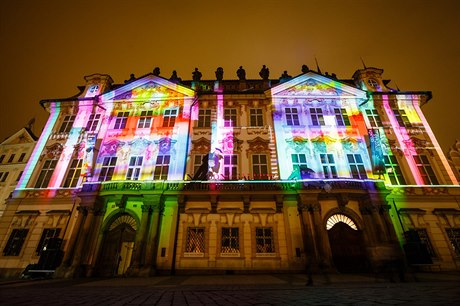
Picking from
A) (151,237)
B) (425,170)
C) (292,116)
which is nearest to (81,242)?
(151,237)

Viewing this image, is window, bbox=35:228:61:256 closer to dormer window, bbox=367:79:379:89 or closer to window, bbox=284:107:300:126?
window, bbox=284:107:300:126

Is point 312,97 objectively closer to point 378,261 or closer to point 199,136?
point 199,136

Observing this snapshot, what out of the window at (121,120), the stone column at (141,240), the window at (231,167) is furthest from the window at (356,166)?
the window at (121,120)

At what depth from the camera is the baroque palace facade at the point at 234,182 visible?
15.5m

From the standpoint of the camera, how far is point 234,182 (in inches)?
656

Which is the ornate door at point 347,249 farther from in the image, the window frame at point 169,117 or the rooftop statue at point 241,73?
the rooftop statue at point 241,73

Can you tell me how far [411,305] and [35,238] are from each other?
22675mm

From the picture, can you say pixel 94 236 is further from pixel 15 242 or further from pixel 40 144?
pixel 40 144

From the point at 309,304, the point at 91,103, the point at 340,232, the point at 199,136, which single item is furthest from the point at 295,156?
the point at 91,103

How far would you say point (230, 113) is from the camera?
2198 cm

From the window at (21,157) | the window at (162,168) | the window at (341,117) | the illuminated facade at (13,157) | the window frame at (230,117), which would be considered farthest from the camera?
the window at (21,157)

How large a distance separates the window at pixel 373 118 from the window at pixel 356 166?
4.15 m

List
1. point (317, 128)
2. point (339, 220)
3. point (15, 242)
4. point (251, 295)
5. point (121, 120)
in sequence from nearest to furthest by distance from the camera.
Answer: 1. point (251, 295)
2. point (339, 220)
3. point (15, 242)
4. point (317, 128)
5. point (121, 120)

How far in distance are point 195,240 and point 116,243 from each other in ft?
20.0
